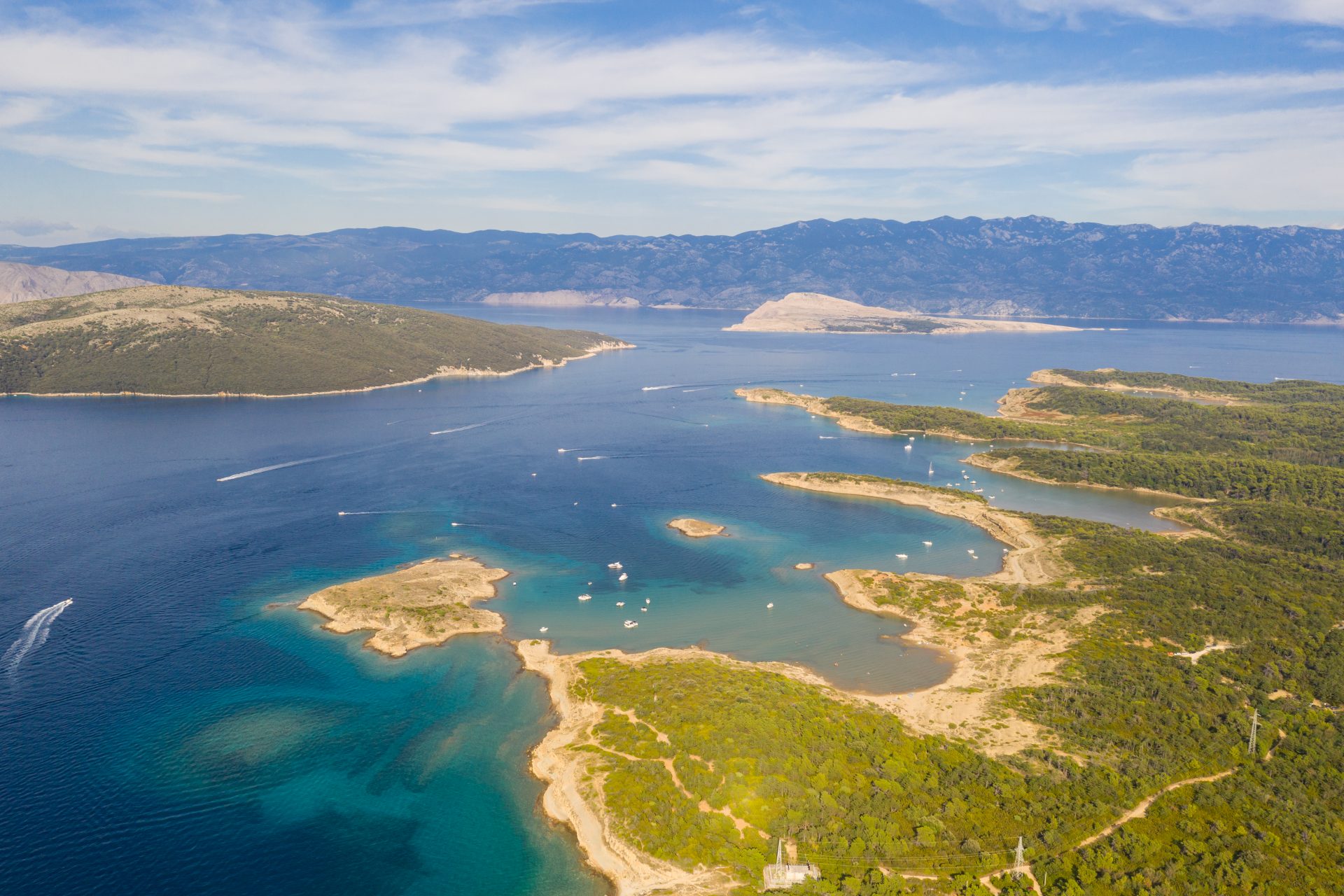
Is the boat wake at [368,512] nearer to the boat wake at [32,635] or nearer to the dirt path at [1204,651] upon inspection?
the boat wake at [32,635]

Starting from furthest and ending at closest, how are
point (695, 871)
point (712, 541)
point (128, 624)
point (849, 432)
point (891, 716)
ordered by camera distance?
1. point (849, 432)
2. point (712, 541)
3. point (128, 624)
4. point (891, 716)
5. point (695, 871)

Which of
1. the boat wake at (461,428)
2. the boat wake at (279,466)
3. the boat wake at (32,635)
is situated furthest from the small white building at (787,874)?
the boat wake at (461,428)

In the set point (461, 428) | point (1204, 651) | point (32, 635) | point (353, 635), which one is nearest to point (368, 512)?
point (353, 635)

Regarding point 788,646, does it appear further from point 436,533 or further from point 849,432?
point 849,432

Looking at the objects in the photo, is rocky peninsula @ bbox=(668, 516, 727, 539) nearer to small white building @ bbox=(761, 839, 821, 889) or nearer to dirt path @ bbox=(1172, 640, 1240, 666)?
dirt path @ bbox=(1172, 640, 1240, 666)

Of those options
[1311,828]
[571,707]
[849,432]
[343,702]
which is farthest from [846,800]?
[849,432]

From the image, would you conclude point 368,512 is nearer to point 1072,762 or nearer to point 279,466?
point 279,466


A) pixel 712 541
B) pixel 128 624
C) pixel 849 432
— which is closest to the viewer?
pixel 128 624

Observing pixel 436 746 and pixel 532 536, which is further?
pixel 532 536
